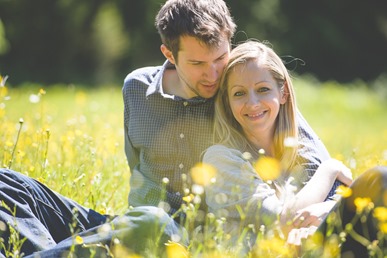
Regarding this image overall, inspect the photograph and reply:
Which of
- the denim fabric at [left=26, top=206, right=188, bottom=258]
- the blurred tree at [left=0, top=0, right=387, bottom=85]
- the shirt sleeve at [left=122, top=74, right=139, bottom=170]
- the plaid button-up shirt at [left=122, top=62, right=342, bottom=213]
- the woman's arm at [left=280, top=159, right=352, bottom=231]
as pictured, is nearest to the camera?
the denim fabric at [left=26, top=206, right=188, bottom=258]

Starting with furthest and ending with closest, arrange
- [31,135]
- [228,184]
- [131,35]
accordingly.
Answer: [131,35]
[31,135]
[228,184]

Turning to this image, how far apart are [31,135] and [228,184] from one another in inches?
80.5

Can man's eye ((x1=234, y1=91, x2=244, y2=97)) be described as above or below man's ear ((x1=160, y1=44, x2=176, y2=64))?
below

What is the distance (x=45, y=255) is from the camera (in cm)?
273

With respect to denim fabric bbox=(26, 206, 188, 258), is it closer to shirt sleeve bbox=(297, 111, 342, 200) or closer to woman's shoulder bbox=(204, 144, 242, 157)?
woman's shoulder bbox=(204, 144, 242, 157)

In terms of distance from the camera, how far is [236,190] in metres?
A: 3.00

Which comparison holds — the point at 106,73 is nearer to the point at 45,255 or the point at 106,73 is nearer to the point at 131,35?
the point at 131,35

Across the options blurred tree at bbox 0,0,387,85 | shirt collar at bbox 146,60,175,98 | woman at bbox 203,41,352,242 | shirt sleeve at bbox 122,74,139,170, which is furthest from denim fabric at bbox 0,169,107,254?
blurred tree at bbox 0,0,387,85

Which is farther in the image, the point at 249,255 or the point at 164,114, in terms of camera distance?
the point at 164,114

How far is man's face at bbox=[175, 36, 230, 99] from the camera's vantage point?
3492mm

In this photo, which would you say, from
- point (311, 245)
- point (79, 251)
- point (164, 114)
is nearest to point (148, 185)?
point (164, 114)

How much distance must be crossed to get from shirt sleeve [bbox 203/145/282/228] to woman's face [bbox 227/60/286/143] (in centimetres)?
20

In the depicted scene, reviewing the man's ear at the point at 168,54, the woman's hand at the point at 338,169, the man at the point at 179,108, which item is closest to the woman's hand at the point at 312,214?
the woman's hand at the point at 338,169

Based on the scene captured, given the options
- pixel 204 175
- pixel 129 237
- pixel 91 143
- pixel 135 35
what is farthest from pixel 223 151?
pixel 135 35
